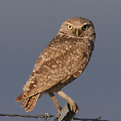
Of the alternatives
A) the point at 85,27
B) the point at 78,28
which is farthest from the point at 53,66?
the point at 85,27

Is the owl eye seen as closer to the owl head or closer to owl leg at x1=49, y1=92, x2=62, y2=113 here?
the owl head

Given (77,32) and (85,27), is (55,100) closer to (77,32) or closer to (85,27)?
(77,32)

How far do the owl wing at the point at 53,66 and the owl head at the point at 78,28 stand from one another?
83 cm

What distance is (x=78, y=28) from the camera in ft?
35.7

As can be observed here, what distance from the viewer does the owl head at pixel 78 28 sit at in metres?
10.8

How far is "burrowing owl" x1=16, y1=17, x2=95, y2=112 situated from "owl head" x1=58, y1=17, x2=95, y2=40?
17 centimetres

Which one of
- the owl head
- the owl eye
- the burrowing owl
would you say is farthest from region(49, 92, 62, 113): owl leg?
the owl eye

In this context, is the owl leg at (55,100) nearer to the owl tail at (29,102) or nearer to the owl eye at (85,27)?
the owl tail at (29,102)

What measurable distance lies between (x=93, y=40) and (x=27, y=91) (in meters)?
2.88

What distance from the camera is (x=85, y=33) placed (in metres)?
10.9

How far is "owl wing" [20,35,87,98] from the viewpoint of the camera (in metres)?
9.13

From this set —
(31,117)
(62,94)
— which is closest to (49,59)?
(62,94)

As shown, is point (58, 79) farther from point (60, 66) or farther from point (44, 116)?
point (44, 116)

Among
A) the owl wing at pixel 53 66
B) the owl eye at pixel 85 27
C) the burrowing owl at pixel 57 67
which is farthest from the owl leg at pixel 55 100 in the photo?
the owl eye at pixel 85 27
